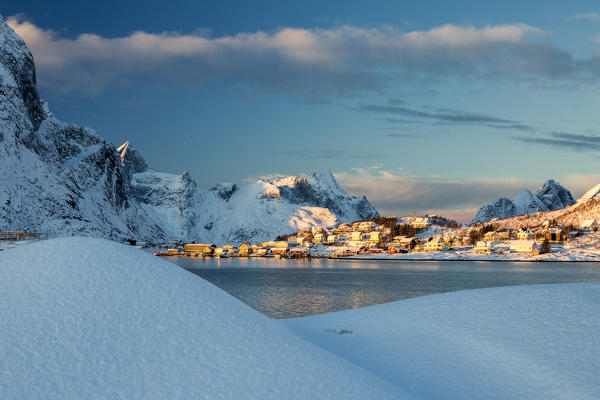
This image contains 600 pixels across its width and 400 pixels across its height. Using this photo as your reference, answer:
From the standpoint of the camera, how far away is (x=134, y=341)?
864 centimetres

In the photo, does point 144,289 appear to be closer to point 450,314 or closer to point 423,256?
point 450,314

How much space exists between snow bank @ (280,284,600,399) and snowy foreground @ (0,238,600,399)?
0.14 ft

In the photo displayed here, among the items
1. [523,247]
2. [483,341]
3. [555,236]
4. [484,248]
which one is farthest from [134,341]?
[555,236]

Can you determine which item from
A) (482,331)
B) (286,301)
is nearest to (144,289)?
(482,331)

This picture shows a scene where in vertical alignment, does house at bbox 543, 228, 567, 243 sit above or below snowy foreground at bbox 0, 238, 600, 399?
below

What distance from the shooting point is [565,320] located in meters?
14.0

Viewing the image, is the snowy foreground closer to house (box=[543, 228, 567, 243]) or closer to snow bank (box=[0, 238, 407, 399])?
snow bank (box=[0, 238, 407, 399])

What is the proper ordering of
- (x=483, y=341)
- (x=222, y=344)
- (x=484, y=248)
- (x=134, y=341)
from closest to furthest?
(x=134, y=341) → (x=222, y=344) → (x=483, y=341) → (x=484, y=248)

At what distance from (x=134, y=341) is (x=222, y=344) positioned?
159 centimetres

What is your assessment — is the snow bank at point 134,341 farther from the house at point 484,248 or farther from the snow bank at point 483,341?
the house at point 484,248

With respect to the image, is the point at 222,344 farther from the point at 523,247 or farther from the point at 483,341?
the point at 523,247

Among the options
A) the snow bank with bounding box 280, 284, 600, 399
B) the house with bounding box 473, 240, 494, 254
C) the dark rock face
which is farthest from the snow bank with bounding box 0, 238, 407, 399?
the dark rock face

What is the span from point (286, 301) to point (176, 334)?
3403cm

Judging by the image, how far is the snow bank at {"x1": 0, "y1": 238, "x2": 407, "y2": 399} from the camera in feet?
24.9
